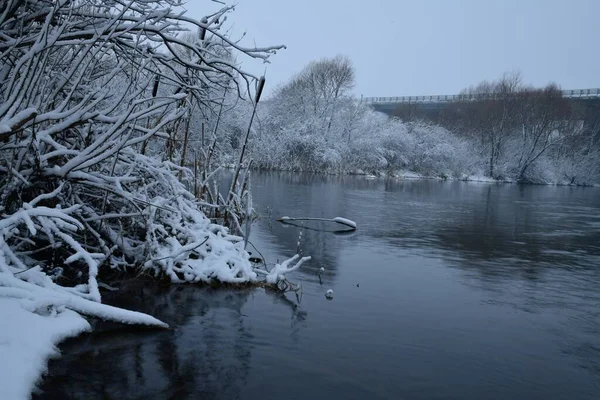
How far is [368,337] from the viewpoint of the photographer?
17.5 ft

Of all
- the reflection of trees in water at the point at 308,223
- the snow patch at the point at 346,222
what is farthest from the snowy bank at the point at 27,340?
the snow patch at the point at 346,222

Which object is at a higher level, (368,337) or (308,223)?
(308,223)

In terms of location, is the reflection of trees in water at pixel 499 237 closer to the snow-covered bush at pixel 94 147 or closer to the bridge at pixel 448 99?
the snow-covered bush at pixel 94 147

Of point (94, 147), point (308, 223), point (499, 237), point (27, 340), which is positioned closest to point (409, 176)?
point (499, 237)

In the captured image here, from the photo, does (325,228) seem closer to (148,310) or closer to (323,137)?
(148,310)

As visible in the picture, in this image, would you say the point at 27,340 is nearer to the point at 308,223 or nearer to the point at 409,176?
the point at 308,223

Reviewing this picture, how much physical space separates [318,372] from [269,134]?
128ft

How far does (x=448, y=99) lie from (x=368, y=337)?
71282 mm

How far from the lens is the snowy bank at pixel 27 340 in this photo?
322 centimetres

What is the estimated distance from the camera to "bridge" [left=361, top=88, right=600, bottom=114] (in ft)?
196

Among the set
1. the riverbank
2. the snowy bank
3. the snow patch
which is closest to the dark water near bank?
the snowy bank

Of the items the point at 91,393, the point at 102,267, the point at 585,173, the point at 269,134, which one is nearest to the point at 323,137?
the point at 269,134

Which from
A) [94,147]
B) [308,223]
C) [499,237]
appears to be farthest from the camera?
[308,223]

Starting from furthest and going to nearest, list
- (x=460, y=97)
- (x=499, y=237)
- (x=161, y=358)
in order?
(x=460, y=97), (x=499, y=237), (x=161, y=358)
